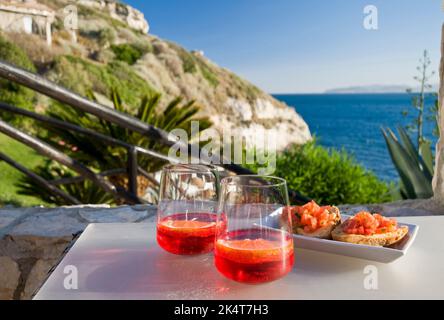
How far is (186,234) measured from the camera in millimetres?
816

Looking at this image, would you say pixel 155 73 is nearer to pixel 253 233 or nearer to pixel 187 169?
pixel 187 169

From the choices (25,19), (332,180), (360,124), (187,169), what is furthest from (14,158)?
(360,124)

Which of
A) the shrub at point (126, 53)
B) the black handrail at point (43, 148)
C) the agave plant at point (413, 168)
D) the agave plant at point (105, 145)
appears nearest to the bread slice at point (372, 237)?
the black handrail at point (43, 148)

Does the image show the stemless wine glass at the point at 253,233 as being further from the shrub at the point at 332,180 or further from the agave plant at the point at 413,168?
the shrub at the point at 332,180

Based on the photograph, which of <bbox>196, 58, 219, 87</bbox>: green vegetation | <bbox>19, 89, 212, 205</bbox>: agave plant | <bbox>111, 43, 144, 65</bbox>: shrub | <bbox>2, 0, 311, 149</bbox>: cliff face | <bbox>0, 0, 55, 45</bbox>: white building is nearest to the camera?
<bbox>19, 89, 212, 205</bbox>: agave plant

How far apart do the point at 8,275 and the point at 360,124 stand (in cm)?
4775

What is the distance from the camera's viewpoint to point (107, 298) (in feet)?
2.15

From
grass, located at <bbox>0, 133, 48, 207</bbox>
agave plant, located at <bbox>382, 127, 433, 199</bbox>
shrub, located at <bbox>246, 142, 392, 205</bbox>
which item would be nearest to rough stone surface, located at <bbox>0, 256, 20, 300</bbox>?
agave plant, located at <bbox>382, 127, 433, 199</bbox>

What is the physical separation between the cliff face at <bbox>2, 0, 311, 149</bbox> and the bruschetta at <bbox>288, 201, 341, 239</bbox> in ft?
59.0

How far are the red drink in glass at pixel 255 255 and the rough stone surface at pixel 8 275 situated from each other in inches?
38.9

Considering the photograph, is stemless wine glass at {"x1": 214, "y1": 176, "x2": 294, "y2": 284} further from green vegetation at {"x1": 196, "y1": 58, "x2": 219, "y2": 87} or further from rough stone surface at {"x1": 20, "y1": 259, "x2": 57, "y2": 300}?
green vegetation at {"x1": 196, "y1": 58, "x2": 219, "y2": 87}

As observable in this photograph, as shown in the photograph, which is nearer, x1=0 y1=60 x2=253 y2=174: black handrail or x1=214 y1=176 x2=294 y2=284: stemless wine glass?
x1=214 y1=176 x2=294 y2=284: stemless wine glass

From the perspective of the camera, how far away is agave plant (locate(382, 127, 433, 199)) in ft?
8.22
